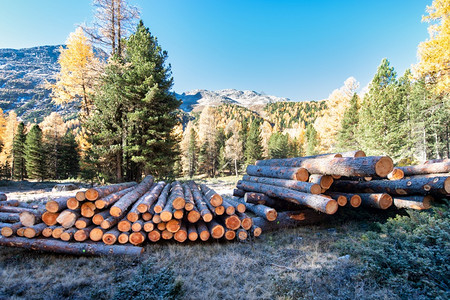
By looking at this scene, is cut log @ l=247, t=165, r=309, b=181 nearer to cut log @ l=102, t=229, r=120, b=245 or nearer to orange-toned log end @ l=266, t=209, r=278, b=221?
orange-toned log end @ l=266, t=209, r=278, b=221

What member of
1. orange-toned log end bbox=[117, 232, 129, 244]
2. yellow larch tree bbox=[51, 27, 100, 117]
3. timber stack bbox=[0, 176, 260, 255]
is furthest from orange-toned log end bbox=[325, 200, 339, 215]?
yellow larch tree bbox=[51, 27, 100, 117]

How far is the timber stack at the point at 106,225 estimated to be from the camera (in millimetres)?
4699

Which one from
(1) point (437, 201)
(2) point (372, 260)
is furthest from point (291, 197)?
(1) point (437, 201)

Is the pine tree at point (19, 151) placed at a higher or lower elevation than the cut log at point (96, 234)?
higher

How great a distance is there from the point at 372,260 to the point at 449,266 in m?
1.01

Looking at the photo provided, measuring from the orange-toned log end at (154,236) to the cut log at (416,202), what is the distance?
7.13 metres

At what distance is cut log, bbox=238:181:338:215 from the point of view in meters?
5.33

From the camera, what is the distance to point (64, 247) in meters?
4.62

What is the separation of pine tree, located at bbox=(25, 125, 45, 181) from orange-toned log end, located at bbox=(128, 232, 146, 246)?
3296cm

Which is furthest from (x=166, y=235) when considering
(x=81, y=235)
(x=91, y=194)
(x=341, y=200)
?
(x=341, y=200)

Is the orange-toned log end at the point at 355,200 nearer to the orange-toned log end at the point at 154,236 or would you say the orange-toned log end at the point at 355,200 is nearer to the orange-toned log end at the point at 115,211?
the orange-toned log end at the point at 154,236

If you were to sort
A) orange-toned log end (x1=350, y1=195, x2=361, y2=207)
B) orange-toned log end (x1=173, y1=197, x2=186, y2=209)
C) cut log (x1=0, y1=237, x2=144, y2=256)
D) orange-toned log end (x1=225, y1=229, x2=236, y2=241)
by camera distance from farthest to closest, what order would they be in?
orange-toned log end (x1=350, y1=195, x2=361, y2=207)
orange-toned log end (x1=225, y1=229, x2=236, y2=241)
orange-toned log end (x1=173, y1=197, x2=186, y2=209)
cut log (x1=0, y1=237, x2=144, y2=256)

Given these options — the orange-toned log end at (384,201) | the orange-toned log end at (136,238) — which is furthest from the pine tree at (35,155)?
the orange-toned log end at (384,201)

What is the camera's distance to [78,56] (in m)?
16.2
